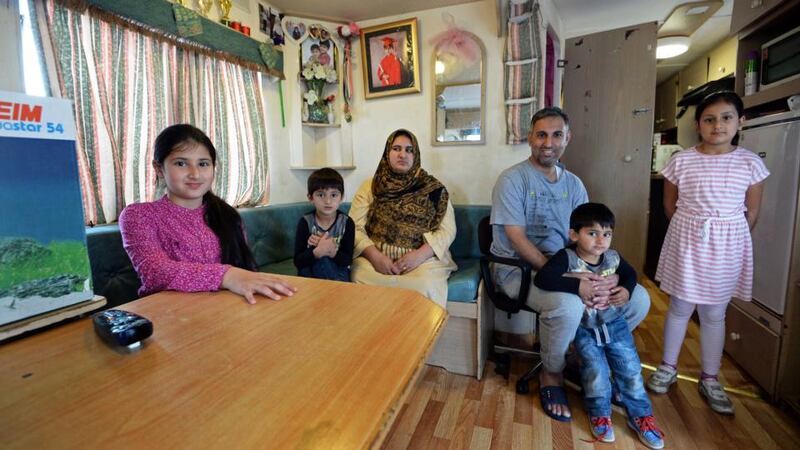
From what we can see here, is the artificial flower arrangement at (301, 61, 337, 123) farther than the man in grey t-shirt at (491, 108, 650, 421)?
Yes

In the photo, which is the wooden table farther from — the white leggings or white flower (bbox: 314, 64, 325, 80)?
white flower (bbox: 314, 64, 325, 80)

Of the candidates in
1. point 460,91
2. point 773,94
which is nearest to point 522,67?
point 460,91

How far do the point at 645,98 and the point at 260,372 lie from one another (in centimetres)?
339

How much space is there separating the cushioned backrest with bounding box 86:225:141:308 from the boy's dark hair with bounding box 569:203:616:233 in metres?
1.86

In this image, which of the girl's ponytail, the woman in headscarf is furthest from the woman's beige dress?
the girl's ponytail

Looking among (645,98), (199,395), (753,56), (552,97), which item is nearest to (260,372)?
(199,395)

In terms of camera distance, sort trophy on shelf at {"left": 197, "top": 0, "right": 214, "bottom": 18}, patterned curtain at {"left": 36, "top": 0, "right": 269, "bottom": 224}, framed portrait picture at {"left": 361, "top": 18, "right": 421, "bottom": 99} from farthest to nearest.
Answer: framed portrait picture at {"left": 361, "top": 18, "right": 421, "bottom": 99} < trophy on shelf at {"left": 197, "top": 0, "right": 214, "bottom": 18} < patterned curtain at {"left": 36, "top": 0, "right": 269, "bottom": 224}

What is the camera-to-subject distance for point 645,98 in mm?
2822

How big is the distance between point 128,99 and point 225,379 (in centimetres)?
198

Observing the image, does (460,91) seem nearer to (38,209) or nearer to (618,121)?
(618,121)

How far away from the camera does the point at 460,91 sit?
271cm

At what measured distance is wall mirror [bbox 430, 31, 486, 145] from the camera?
2646 mm

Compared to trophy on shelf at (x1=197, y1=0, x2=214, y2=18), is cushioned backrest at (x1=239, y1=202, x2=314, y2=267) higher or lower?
lower

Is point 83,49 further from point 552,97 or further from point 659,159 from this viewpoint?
point 659,159
